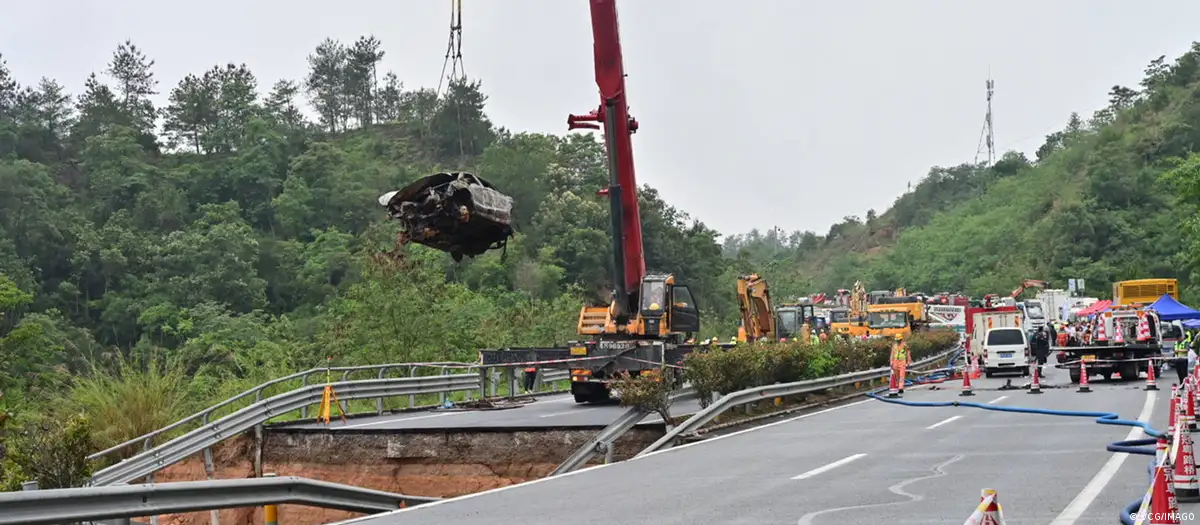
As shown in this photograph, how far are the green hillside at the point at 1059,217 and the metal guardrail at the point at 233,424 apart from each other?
43.6 metres

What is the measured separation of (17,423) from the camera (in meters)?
29.8

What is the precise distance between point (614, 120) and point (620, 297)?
4244 millimetres

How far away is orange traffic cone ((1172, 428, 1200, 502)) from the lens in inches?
411

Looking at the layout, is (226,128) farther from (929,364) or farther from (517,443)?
(517,443)

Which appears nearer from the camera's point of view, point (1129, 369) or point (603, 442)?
point (603, 442)

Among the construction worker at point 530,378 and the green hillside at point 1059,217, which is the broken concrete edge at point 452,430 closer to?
the construction worker at point 530,378

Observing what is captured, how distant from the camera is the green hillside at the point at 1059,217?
328 ft

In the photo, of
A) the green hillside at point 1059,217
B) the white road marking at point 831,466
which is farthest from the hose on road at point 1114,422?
the green hillside at point 1059,217

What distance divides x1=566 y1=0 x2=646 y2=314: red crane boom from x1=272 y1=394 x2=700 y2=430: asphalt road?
392 cm

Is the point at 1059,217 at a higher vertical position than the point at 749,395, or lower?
higher

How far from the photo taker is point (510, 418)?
23609 millimetres

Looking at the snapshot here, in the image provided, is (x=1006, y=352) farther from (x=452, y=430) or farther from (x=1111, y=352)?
(x=452, y=430)

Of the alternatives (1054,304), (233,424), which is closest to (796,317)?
(233,424)

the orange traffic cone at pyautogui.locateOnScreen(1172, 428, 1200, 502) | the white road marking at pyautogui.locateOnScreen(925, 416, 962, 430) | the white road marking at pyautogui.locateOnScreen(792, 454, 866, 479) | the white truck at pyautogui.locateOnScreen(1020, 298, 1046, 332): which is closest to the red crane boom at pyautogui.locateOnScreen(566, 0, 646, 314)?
the white road marking at pyautogui.locateOnScreen(925, 416, 962, 430)
